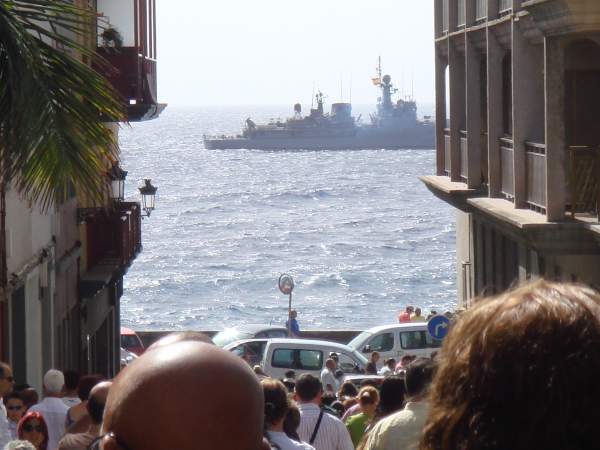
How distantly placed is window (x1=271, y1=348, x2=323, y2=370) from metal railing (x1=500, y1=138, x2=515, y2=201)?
5.26 meters

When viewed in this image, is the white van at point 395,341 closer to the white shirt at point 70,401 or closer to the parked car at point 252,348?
the parked car at point 252,348

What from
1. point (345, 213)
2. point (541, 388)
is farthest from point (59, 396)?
point (345, 213)

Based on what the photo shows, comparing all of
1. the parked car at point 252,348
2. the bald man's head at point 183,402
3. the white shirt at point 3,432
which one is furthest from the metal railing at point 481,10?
the bald man's head at point 183,402

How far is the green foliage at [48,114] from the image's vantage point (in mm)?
8398

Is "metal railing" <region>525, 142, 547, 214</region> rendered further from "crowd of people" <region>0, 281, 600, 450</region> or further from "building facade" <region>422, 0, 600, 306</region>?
"crowd of people" <region>0, 281, 600, 450</region>

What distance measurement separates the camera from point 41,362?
1930 cm

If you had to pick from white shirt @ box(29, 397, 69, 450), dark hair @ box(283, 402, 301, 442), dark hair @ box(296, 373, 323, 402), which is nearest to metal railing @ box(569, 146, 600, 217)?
dark hair @ box(296, 373, 323, 402)

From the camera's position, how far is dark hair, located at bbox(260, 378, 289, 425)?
7465mm

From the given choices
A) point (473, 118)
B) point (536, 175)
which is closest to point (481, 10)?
point (473, 118)

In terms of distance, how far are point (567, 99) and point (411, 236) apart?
3776 inches

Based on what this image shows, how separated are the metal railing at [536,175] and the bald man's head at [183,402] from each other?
54.5 ft

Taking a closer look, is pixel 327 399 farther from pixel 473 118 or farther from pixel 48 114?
pixel 473 118

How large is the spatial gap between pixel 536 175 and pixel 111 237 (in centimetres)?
969

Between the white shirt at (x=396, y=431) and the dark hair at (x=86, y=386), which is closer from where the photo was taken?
the white shirt at (x=396, y=431)
